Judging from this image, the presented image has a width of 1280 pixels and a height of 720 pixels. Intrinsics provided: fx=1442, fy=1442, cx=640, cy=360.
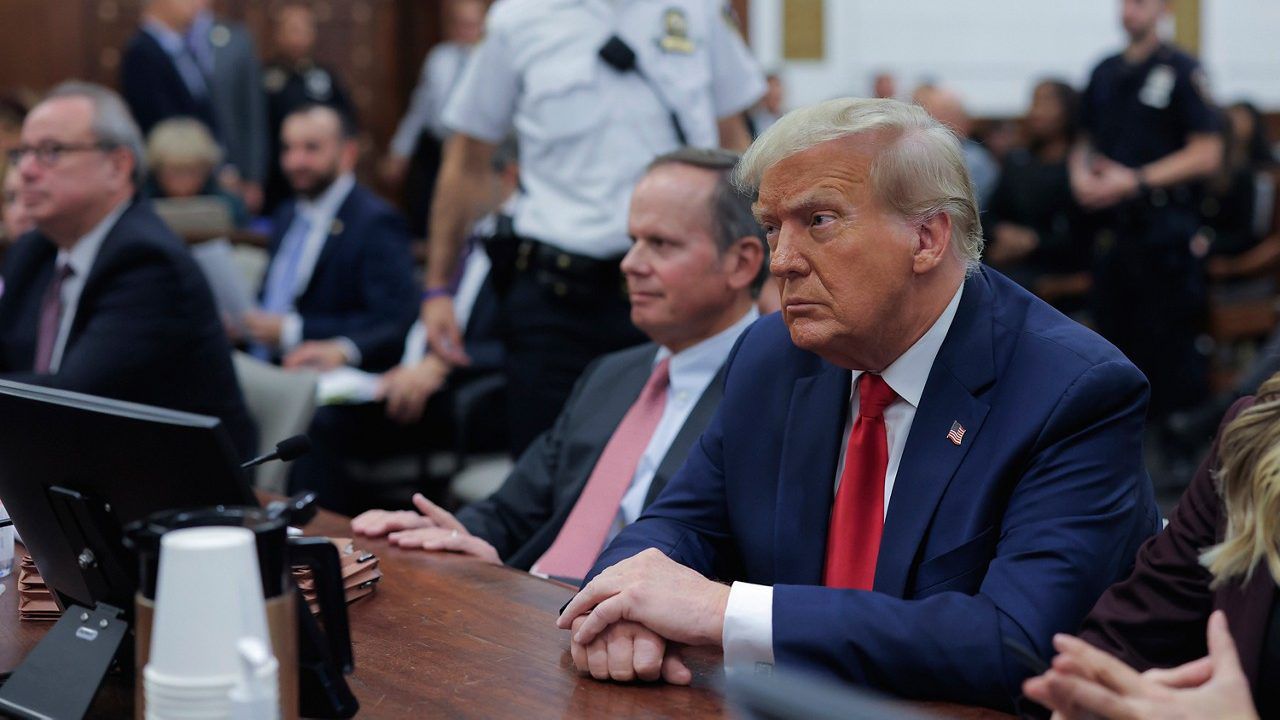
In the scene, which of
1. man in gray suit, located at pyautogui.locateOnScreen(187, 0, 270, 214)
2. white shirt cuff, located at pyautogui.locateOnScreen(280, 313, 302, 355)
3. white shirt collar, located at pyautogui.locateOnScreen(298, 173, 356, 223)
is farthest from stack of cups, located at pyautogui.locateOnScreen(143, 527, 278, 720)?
man in gray suit, located at pyautogui.locateOnScreen(187, 0, 270, 214)

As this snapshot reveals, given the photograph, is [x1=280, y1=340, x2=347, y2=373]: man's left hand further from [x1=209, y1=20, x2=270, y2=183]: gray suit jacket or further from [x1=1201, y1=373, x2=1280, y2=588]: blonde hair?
[x1=209, y1=20, x2=270, y2=183]: gray suit jacket

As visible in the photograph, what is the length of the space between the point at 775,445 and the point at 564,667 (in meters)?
0.49

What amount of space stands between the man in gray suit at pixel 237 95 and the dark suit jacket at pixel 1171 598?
6.98 meters

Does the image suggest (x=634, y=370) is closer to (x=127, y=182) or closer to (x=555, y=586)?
(x=555, y=586)

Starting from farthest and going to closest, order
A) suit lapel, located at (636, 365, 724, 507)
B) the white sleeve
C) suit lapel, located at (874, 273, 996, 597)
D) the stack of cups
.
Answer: the white sleeve
suit lapel, located at (636, 365, 724, 507)
suit lapel, located at (874, 273, 996, 597)
the stack of cups

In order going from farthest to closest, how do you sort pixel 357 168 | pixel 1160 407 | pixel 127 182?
1. pixel 357 168
2. pixel 1160 407
3. pixel 127 182

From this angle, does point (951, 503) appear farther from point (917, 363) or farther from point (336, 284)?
point (336, 284)

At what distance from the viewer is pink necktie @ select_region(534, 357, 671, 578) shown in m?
2.54

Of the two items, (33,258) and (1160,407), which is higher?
(33,258)

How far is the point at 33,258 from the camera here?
11.5ft

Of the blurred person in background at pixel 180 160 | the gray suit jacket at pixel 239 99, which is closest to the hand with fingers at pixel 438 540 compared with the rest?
the blurred person in background at pixel 180 160

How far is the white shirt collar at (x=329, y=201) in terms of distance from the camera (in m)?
5.17

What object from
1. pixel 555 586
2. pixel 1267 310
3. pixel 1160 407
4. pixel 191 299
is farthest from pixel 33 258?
pixel 1267 310

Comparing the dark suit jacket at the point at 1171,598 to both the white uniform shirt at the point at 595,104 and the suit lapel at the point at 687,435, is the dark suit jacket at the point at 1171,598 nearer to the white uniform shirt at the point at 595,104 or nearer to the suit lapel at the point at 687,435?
the suit lapel at the point at 687,435
